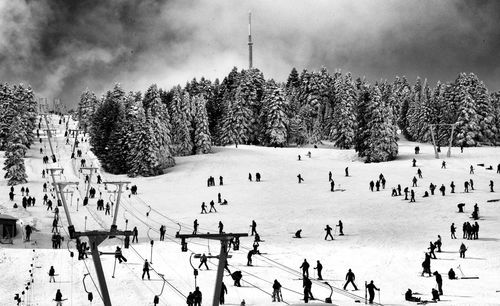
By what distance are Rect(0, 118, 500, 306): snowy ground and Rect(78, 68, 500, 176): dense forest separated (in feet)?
12.8

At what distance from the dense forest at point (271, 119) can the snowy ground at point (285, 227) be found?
391 cm

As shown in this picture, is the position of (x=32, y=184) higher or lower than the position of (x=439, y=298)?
higher

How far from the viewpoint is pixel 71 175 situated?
68125mm

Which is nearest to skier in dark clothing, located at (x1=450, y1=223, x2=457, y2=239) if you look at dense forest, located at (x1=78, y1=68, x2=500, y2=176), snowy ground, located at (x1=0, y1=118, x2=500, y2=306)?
snowy ground, located at (x1=0, y1=118, x2=500, y2=306)

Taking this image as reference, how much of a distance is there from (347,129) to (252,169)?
1032 inches

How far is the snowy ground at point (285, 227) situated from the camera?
2625cm

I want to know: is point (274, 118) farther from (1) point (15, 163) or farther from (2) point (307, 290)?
(2) point (307, 290)

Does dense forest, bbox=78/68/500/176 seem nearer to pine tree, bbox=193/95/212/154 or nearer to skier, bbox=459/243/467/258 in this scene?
pine tree, bbox=193/95/212/154

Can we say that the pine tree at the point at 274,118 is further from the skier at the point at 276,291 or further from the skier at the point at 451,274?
the skier at the point at 276,291

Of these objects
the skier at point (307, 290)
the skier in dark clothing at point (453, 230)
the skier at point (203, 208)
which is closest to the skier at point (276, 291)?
the skier at point (307, 290)

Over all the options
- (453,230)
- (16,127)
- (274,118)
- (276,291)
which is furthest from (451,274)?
(274,118)

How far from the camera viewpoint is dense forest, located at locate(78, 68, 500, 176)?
72.1 metres

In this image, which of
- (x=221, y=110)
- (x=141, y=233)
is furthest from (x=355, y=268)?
(x=221, y=110)

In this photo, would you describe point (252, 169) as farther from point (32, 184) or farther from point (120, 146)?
point (32, 184)
